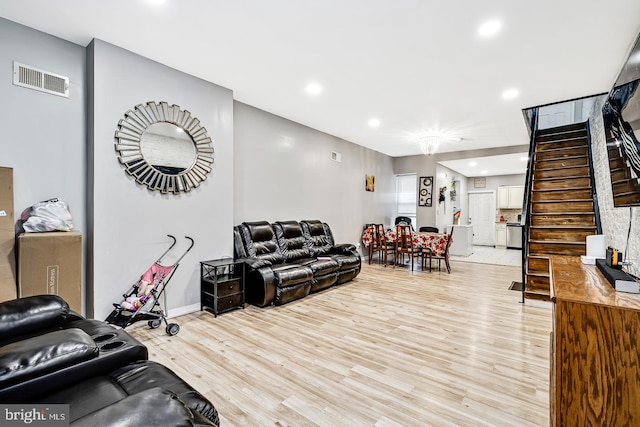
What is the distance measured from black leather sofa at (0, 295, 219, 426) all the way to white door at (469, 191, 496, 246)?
11.5 metres

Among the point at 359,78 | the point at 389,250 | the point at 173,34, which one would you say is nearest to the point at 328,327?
the point at 359,78

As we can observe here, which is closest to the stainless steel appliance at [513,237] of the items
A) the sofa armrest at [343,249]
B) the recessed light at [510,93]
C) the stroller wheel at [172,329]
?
the recessed light at [510,93]

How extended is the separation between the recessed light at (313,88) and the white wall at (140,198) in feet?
3.52

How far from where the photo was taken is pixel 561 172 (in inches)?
202

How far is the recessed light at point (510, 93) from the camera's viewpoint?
3.95m

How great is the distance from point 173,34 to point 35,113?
1.41 metres

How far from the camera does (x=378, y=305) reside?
156 inches

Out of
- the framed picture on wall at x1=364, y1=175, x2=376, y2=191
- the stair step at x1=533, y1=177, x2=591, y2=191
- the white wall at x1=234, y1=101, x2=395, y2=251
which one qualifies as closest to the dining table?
the white wall at x1=234, y1=101, x2=395, y2=251

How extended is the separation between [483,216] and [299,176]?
8.25 m

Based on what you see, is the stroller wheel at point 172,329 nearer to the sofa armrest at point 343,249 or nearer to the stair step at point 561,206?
the sofa armrest at point 343,249

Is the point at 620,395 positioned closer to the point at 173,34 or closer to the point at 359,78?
the point at 359,78

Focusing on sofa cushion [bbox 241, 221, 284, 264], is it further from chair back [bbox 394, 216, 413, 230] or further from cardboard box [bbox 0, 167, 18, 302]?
chair back [bbox 394, 216, 413, 230]

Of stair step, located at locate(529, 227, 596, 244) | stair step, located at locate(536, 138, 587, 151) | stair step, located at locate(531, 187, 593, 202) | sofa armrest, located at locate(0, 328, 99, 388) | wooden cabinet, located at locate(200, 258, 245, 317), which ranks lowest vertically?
wooden cabinet, located at locate(200, 258, 245, 317)

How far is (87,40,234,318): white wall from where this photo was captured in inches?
113
